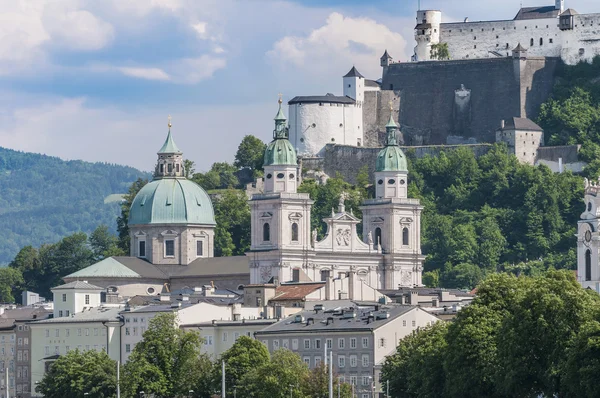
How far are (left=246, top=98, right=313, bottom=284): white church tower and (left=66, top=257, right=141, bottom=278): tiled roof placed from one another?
31.1ft

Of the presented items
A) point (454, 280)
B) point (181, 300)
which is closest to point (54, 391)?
point (181, 300)

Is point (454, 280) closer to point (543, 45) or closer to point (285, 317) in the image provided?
point (543, 45)

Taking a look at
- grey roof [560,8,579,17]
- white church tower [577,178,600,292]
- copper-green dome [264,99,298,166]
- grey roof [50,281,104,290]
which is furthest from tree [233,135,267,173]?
white church tower [577,178,600,292]

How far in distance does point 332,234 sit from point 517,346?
54.3 meters

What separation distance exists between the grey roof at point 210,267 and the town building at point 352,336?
1201 inches

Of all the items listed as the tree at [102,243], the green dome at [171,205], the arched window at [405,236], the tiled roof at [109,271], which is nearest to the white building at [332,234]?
the arched window at [405,236]

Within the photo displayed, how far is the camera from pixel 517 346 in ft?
262

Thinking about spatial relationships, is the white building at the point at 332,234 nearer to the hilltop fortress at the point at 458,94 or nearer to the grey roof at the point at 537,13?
the hilltop fortress at the point at 458,94

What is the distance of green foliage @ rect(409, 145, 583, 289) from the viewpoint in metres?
154

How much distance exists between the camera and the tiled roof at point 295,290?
385 ft

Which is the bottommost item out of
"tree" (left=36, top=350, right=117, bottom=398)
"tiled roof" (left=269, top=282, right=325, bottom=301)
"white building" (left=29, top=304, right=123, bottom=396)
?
"tree" (left=36, top=350, right=117, bottom=398)

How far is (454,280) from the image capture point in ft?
492

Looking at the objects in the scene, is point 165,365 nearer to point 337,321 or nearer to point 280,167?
point 337,321

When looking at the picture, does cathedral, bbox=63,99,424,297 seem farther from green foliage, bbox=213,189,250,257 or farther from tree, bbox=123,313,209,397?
tree, bbox=123,313,209,397
